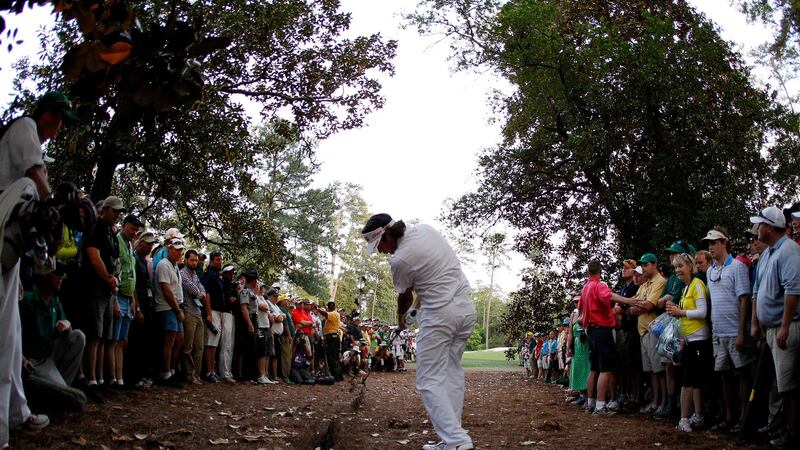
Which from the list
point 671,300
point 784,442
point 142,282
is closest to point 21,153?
point 142,282

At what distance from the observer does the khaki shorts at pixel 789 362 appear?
227 inches

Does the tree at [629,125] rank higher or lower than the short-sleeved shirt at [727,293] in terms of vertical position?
higher

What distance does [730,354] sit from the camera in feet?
22.7

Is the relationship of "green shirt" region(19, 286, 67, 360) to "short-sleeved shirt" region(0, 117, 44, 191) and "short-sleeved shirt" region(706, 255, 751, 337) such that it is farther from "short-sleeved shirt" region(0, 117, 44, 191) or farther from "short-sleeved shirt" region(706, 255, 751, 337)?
"short-sleeved shirt" region(706, 255, 751, 337)

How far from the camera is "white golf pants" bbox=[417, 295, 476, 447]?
17.0 feet

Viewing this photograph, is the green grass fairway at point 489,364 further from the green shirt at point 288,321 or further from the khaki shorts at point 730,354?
the khaki shorts at point 730,354

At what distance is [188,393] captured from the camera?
889 cm

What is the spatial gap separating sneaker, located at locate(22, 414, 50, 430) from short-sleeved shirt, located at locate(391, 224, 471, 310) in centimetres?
297

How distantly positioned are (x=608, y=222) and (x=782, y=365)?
13.6 meters

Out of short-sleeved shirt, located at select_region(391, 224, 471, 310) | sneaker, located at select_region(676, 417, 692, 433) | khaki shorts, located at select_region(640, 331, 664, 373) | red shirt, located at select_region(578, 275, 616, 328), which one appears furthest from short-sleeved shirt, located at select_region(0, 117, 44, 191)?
khaki shorts, located at select_region(640, 331, 664, 373)

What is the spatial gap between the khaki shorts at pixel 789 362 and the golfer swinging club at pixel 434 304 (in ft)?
9.22

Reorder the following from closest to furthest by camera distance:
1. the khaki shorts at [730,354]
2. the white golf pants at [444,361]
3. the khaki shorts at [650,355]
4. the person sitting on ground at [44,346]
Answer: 1. the white golf pants at [444,361]
2. the person sitting on ground at [44,346]
3. the khaki shorts at [730,354]
4. the khaki shorts at [650,355]

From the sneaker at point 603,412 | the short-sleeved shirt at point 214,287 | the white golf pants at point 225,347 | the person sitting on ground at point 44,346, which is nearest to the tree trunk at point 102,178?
the short-sleeved shirt at point 214,287

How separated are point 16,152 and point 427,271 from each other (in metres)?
3.19
